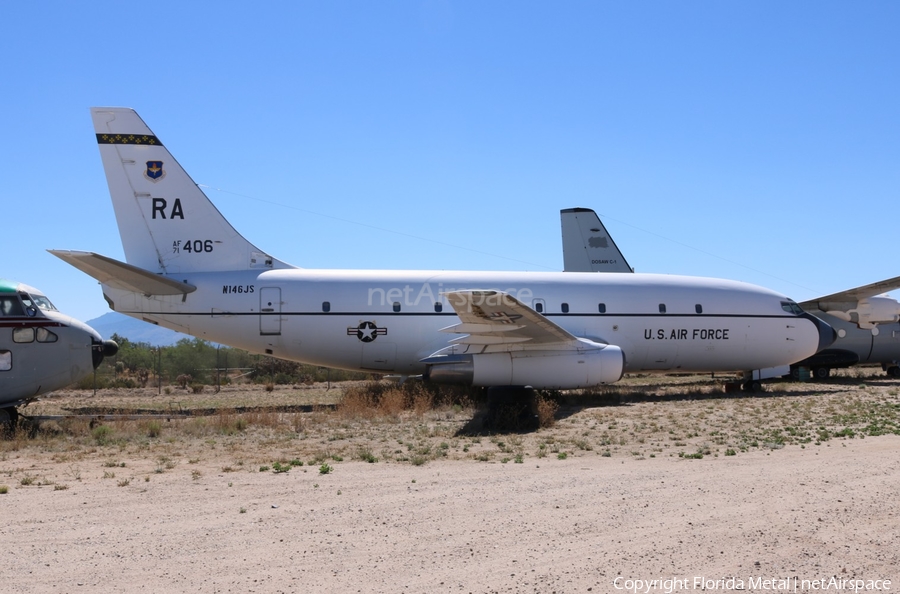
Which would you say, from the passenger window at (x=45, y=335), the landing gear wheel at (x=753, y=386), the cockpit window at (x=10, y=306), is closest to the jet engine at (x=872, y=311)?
the landing gear wheel at (x=753, y=386)

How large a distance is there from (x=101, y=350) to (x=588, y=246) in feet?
61.5

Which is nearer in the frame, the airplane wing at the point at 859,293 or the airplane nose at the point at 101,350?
the airplane nose at the point at 101,350

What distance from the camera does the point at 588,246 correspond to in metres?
28.5

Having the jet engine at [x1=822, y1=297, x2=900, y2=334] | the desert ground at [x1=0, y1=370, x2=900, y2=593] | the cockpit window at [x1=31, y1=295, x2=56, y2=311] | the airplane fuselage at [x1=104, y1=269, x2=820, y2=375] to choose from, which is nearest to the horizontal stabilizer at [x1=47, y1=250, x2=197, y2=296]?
the airplane fuselage at [x1=104, y1=269, x2=820, y2=375]

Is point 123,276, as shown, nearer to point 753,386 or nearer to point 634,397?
point 634,397

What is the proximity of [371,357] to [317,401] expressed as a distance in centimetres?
298

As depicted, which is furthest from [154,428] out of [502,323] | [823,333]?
[823,333]

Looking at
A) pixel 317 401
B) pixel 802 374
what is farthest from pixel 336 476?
pixel 802 374

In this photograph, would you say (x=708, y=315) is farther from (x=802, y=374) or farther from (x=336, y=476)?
(x=336, y=476)

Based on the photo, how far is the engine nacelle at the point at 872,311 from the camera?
75.1 feet

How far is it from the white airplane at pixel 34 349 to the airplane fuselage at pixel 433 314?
3.15 metres

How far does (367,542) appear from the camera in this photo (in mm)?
5855

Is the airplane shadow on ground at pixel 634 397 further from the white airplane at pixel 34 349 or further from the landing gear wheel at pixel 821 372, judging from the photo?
the white airplane at pixel 34 349

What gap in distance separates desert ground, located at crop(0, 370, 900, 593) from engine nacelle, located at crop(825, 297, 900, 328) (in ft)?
33.6
